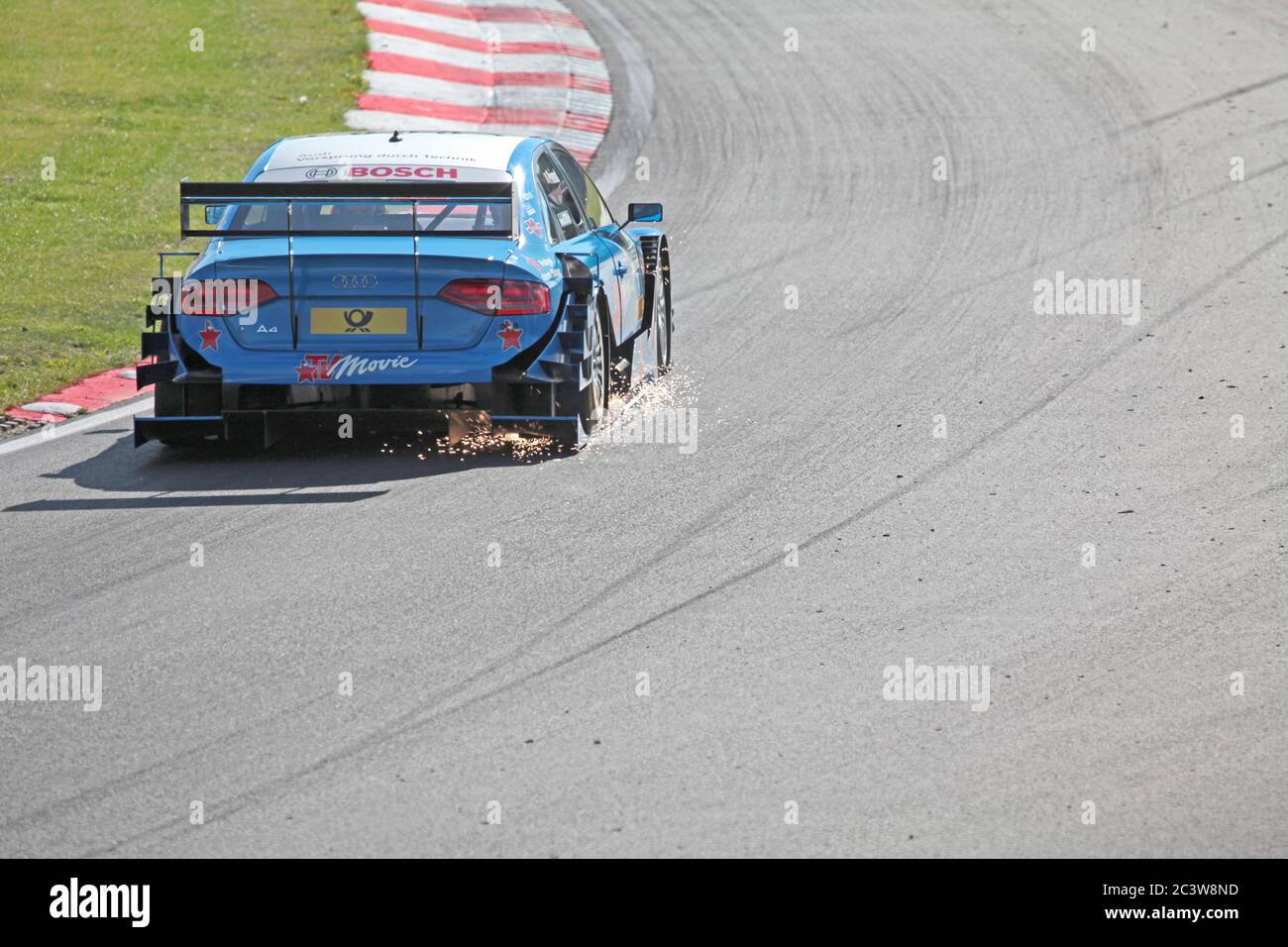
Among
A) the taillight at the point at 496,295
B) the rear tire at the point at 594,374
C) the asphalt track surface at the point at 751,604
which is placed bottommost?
the asphalt track surface at the point at 751,604

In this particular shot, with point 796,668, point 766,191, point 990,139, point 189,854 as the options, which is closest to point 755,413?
point 796,668

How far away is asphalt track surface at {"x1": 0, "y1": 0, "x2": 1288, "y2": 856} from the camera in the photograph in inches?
181

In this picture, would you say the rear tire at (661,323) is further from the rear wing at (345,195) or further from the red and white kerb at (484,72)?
the red and white kerb at (484,72)

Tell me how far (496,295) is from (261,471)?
137 centimetres

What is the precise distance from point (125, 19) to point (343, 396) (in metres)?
16.2

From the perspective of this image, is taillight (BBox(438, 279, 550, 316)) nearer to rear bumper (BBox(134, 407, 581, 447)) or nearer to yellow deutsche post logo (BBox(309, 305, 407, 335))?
yellow deutsche post logo (BBox(309, 305, 407, 335))

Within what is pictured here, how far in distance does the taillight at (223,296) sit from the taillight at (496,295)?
83 centimetres

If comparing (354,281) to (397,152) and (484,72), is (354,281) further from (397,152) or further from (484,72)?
(484,72)

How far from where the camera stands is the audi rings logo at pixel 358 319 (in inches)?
319

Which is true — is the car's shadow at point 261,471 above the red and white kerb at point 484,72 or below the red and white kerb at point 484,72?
below

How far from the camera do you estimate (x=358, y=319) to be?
26.6 feet

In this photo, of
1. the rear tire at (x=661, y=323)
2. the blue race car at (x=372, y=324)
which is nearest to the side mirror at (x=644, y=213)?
the rear tire at (x=661, y=323)

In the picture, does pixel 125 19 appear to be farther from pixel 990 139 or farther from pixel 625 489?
pixel 625 489

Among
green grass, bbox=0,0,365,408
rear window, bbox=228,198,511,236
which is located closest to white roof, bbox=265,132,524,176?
rear window, bbox=228,198,511,236
